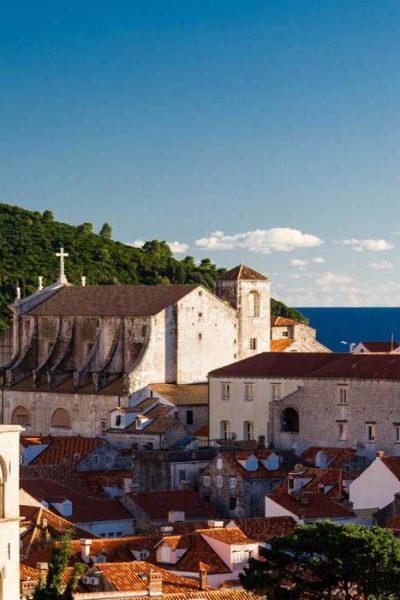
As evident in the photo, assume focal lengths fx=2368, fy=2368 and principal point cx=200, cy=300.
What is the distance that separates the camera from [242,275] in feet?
337

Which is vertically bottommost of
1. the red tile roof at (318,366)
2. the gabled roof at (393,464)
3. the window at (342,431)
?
the gabled roof at (393,464)

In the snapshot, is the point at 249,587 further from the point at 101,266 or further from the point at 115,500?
the point at 101,266

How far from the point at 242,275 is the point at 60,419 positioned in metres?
10.7

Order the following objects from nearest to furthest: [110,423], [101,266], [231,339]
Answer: [110,423] < [231,339] < [101,266]

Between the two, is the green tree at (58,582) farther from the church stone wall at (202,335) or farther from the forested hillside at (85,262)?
the forested hillside at (85,262)

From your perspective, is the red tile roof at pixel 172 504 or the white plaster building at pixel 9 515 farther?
the red tile roof at pixel 172 504

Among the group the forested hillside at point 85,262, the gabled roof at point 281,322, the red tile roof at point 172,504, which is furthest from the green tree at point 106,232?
the red tile roof at point 172,504

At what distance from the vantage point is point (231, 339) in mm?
100938

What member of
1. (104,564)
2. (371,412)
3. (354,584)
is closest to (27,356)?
(371,412)

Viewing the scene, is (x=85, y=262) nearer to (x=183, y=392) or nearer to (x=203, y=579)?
(x=183, y=392)

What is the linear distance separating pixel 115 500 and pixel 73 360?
25.5m

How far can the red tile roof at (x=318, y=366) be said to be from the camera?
273 feet

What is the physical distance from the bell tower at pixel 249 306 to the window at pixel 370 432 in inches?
774

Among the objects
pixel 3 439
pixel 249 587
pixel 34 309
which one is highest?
pixel 34 309
